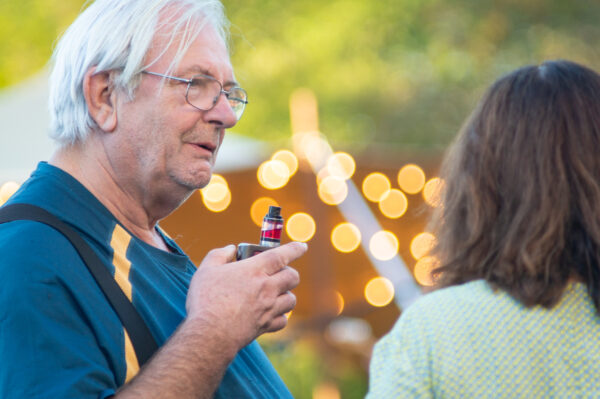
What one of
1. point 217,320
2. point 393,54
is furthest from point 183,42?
point 393,54

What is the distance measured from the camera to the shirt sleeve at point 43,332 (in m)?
1.52

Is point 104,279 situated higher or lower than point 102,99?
lower

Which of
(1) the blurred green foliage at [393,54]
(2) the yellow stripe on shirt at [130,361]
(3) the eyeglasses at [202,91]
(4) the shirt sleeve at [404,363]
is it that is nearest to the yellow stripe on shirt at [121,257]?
(2) the yellow stripe on shirt at [130,361]

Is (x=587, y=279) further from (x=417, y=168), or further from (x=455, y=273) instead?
(x=417, y=168)

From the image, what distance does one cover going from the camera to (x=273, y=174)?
5934mm

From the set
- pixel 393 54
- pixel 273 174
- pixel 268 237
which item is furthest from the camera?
pixel 393 54

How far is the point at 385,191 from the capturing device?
641cm

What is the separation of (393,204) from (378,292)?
84 centimetres

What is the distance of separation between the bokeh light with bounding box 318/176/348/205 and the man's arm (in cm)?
408

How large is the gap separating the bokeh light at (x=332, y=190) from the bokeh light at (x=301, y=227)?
203 mm

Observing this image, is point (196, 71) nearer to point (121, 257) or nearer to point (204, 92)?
point (204, 92)

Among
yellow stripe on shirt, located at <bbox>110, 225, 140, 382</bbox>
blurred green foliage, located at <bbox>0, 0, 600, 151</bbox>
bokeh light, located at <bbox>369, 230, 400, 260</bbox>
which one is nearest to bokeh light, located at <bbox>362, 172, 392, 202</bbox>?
bokeh light, located at <bbox>369, 230, 400, 260</bbox>

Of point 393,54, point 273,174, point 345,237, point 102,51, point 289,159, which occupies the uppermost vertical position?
point 393,54

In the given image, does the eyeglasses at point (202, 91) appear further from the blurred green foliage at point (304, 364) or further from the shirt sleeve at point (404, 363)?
the blurred green foliage at point (304, 364)
